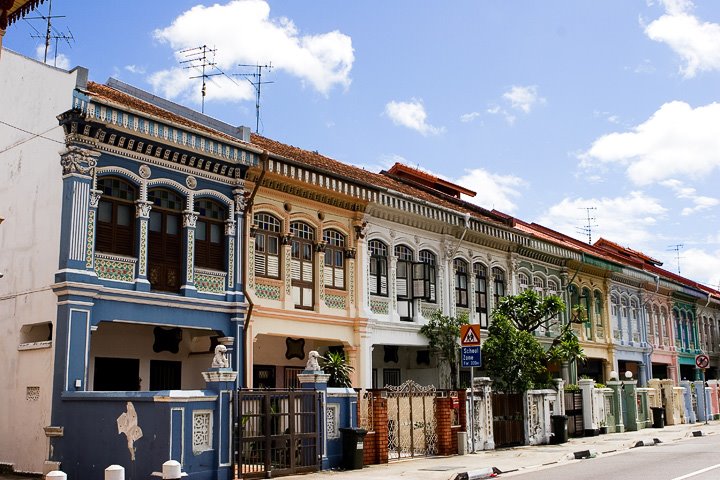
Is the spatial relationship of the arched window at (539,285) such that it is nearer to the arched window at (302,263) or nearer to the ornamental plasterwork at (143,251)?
the arched window at (302,263)

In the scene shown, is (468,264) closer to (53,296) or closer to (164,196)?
(164,196)

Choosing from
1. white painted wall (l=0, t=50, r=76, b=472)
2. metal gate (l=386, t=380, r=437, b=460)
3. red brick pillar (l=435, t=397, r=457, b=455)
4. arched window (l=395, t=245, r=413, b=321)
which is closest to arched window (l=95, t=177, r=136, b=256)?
white painted wall (l=0, t=50, r=76, b=472)

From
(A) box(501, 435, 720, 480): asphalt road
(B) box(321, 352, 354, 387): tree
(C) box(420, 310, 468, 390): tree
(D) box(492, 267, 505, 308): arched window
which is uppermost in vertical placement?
(D) box(492, 267, 505, 308): arched window

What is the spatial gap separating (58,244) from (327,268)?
8.09 meters

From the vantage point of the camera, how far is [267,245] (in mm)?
20938

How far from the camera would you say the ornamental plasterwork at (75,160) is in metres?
16.8

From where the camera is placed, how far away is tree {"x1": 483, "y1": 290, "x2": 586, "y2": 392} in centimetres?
2478

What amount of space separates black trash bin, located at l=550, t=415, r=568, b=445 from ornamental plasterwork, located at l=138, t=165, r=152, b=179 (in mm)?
15015

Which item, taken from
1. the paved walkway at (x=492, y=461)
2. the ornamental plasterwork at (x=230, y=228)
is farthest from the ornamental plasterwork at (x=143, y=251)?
the paved walkway at (x=492, y=461)

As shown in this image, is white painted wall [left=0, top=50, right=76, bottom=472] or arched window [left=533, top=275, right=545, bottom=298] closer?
white painted wall [left=0, top=50, right=76, bottom=472]

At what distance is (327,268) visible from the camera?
74.4ft

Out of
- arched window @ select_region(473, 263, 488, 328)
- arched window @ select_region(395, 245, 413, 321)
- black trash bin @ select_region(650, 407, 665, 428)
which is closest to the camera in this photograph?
arched window @ select_region(395, 245, 413, 321)

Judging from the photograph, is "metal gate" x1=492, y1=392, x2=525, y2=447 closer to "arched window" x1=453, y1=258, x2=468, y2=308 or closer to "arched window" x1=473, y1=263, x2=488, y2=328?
"arched window" x1=453, y1=258, x2=468, y2=308

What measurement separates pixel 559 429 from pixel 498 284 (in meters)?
6.38
